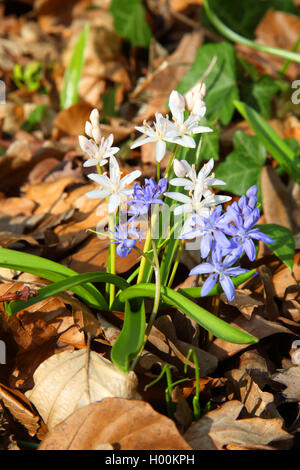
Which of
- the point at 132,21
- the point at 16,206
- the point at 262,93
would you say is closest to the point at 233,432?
the point at 16,206

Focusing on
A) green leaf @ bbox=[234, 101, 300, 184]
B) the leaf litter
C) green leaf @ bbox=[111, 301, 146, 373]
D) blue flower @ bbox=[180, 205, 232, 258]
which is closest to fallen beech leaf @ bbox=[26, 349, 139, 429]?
the leaf litter

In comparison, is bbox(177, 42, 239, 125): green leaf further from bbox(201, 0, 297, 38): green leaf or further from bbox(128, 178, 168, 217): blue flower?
bbox(128, 178, 168, 217): blue flower

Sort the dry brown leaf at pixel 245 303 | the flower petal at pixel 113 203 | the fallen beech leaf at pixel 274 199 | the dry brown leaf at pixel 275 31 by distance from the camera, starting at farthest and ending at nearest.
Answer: the dry brown leaf at pixel 275 31, the fallen beech leaf at pixel 274 199, the dry brown leaf at pixel 245 303, the flower petal at pixel 113 203

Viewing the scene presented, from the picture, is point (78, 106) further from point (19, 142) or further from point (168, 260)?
point (168, 260)

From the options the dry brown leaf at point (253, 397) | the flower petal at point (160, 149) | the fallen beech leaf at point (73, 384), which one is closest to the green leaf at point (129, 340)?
the fallen beech leaf at point (73, 384)

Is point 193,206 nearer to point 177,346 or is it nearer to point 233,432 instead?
point 177,346

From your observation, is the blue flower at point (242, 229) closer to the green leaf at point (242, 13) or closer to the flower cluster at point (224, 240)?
the flower cluster at point (224, 240)
